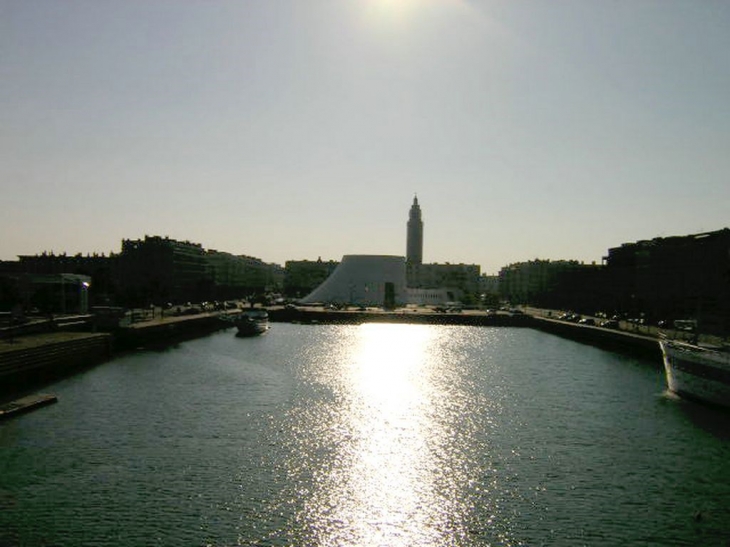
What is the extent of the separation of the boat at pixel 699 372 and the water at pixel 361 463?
1.23 meters

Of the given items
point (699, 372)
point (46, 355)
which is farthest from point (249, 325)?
point (699, 372)

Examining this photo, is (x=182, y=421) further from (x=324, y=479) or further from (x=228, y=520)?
(x=228, y=520)

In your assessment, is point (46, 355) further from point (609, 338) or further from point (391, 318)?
point (391, 318)

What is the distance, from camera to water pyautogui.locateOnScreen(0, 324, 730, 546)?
22703 mm

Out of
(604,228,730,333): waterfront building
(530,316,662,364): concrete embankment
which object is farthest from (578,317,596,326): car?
(604,228,730,333): waterfront building

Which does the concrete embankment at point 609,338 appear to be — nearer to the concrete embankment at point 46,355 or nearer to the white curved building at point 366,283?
the concrete embankment at point 46,355

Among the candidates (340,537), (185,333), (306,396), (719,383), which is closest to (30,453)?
(340,537)

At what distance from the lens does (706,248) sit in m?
129

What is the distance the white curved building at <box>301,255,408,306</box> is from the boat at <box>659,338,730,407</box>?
128493 mm

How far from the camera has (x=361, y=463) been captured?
31141 mm

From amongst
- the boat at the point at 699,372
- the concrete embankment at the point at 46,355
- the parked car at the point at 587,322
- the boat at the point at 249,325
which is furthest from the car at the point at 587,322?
the concrete embankment at the point at 46,355

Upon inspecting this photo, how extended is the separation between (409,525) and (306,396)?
26.4 metres

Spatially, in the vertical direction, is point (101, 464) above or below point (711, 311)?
below

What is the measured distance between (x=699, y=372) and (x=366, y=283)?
13746 cm
